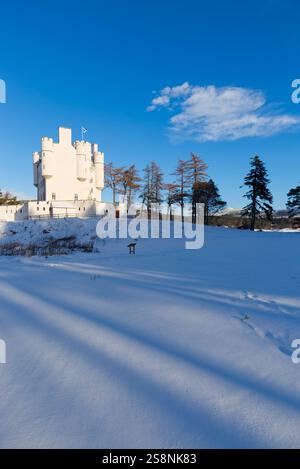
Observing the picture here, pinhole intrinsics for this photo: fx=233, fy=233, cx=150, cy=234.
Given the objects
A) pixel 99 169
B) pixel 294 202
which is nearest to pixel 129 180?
pixel 99 169

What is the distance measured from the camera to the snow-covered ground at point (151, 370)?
1779mm

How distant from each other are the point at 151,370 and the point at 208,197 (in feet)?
130

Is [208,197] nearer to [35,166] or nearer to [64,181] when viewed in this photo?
[64,181]

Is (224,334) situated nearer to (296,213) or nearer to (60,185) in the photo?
(296,213)

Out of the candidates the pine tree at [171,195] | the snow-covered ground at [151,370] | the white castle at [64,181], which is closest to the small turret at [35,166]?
the white castle at [64,181]

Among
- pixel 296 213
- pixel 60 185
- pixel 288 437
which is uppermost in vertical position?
pixel 60 185

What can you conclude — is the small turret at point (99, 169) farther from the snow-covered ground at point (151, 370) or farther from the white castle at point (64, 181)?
the snow-covered ground at point (151, 370)

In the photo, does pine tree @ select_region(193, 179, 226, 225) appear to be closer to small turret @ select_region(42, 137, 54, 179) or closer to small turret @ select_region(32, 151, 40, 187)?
small turret @ select_region(42, 137, 54, 179)

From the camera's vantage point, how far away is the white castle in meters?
33.6
